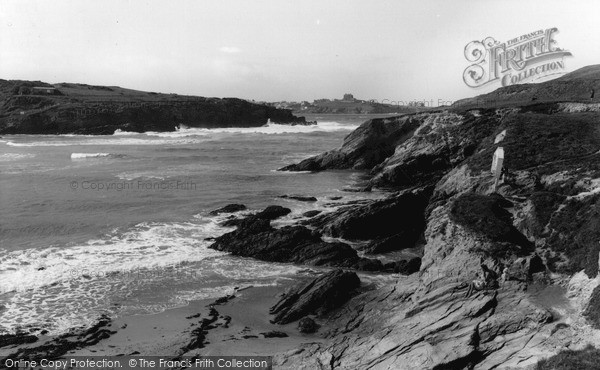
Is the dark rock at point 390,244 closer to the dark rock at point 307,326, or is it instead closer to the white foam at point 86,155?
the dark rock at point 307,326

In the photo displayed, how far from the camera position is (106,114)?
4080 inches

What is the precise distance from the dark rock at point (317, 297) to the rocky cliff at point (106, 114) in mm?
93907

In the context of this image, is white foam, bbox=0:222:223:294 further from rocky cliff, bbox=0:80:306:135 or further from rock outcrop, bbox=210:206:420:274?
rocky cliff, bbox=0:80:306:135

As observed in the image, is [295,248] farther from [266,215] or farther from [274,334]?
[274,334]

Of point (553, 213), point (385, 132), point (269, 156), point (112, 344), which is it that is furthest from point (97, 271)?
point (269, 156)

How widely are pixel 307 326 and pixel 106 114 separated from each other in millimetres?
102651

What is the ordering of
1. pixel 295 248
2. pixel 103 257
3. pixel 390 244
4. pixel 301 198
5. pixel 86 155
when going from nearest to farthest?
1. pixel 103 257
2. pixel 295 248
3. pixel 390 244
4. pixel 301 198
5. pixel 86 155

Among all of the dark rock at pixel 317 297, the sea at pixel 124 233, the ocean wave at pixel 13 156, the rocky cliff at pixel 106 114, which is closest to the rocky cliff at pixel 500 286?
the dark rock at pixel 317 297

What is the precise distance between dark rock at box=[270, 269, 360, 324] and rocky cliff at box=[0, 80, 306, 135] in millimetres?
93907

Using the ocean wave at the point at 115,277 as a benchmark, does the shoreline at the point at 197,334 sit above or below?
below

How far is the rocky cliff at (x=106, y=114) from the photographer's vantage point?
97.9 meters

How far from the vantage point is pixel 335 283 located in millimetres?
15477

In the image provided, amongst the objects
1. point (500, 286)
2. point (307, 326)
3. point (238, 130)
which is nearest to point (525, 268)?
point (500, 286)

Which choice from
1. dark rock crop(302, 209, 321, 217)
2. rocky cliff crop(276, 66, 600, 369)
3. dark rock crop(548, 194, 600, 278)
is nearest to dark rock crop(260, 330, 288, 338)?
rocky cliff crop(276, 66, 600, 369)
